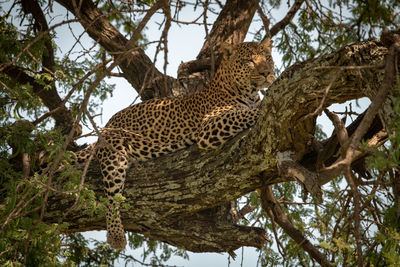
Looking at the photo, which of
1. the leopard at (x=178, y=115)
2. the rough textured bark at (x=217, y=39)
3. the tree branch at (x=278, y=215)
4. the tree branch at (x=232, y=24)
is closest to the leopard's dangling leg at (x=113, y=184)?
the leopard at (x=178, y=115)

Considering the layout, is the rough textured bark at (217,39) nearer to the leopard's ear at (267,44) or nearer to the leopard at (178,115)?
the leopard at (178,115)

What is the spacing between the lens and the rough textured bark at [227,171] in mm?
4320

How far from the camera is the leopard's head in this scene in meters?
6.41

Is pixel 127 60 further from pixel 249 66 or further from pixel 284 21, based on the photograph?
pixel 284 21

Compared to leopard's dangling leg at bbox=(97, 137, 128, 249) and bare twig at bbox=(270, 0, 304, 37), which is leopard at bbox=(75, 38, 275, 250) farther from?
bare twig at bbox=(270, 0, 304, 37)

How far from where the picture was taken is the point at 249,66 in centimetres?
648

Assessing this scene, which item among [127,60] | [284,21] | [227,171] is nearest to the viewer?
[227,171]

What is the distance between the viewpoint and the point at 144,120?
261 inches

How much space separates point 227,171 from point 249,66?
1713mm

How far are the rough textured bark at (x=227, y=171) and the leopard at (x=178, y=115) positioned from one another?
19 cm

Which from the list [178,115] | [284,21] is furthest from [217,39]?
[178,115]

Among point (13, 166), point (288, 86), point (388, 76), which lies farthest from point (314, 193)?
point (13, 166)

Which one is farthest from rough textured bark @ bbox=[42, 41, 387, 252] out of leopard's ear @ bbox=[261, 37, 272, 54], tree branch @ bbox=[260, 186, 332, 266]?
leopard's ear @ bbox=[261, 37, 272, 54]

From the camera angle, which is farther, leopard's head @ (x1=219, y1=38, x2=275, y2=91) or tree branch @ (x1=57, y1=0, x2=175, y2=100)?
tree branch @ (x1=57, y1=0, x2=175, y2=100)
